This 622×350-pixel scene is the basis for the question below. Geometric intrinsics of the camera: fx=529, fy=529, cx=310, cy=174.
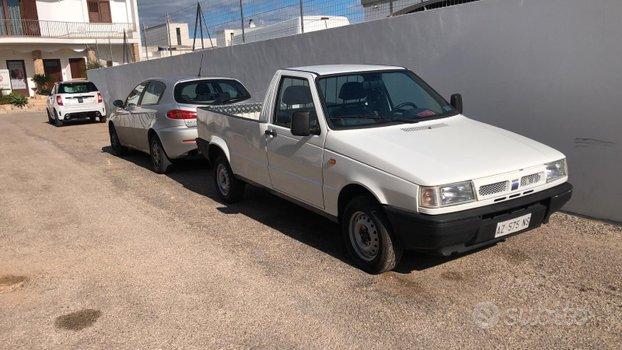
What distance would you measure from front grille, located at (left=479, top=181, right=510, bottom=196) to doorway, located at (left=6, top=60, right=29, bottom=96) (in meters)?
37.8

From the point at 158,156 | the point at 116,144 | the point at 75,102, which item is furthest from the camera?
the point at 75,102

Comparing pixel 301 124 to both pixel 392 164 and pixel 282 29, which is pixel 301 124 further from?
pixel 282 29

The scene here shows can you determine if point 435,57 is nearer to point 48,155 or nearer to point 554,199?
point 554,199

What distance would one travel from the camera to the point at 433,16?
23.0 ft

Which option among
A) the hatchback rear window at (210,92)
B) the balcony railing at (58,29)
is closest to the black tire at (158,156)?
the hatchback rear window at (210,92)

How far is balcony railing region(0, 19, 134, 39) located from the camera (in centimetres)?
3500

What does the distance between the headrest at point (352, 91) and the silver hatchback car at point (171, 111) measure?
360cm

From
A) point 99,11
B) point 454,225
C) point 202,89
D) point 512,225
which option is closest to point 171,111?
point 202,89

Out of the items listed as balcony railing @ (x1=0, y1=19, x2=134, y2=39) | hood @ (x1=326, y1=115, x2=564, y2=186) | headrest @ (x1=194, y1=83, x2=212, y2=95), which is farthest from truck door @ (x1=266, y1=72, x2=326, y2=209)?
balcony railing @ (x1=0, y1=19, x2=134, y2=39)

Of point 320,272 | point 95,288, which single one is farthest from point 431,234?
point 95,288

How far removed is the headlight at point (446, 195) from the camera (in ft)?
12.6

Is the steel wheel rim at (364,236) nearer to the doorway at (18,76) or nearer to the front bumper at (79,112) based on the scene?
the front bumper at (79,112)

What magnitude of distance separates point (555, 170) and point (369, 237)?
1.66m

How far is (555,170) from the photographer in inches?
175
